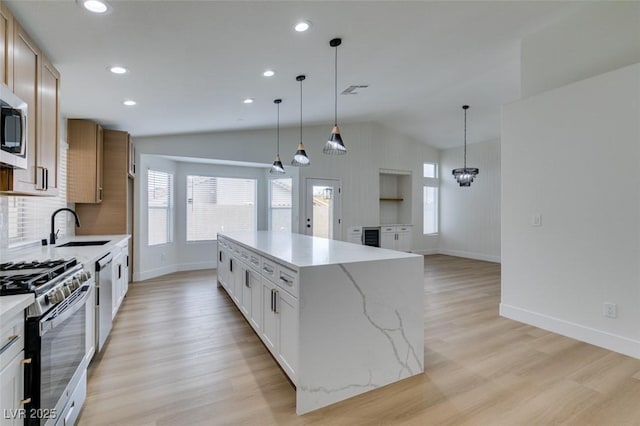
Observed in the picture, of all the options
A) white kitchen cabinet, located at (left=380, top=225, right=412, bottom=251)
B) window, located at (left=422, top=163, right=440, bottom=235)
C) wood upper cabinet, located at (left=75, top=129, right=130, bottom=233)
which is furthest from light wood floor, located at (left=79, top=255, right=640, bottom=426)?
window, located at (left=422, top=163, right=440, bottom=235)

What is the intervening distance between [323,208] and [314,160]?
1.09m

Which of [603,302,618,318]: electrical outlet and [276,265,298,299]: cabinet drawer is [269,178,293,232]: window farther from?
[603,302,618,318]: electrical outlet

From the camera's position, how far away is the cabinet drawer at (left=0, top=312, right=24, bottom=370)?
1.19 m

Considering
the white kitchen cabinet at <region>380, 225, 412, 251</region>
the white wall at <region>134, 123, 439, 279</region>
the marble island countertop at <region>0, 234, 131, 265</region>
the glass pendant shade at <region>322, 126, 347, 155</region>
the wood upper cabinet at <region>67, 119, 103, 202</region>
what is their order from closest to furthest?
the marble island countertop at <region>0, 234, 131, 265</region>
the glass pendant shade at <region>322, 126, 347, 155</region>
the wood upper cabinet at <region>67, 119, 103, 202</region>
the white wall at <region>134, 123, 439, 279</region>
the white kitchen cabinet at <region>380, 225, 412, 251</region>

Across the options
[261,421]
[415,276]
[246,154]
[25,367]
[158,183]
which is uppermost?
[246,154]

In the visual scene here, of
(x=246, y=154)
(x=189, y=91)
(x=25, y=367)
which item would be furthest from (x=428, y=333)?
(x=246, y=154)

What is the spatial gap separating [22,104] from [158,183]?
4091 mm

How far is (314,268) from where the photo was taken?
1991mm

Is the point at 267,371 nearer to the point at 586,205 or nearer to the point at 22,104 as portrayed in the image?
the point at 22,104

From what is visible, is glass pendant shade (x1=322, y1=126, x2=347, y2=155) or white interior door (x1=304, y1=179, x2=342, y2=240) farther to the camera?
white interior door (x1=304, y1=179, x2=342, y2=240)

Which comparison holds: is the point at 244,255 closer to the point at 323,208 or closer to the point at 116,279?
the point at 116,279

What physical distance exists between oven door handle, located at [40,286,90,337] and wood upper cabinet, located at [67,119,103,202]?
8.32ft

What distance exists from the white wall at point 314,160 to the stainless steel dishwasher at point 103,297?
261 centimetres

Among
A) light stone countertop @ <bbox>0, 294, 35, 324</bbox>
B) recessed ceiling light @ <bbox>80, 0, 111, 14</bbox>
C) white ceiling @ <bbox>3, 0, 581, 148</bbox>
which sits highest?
white ceiling @ <bbox>3, 0, 581, 148</bbox>
